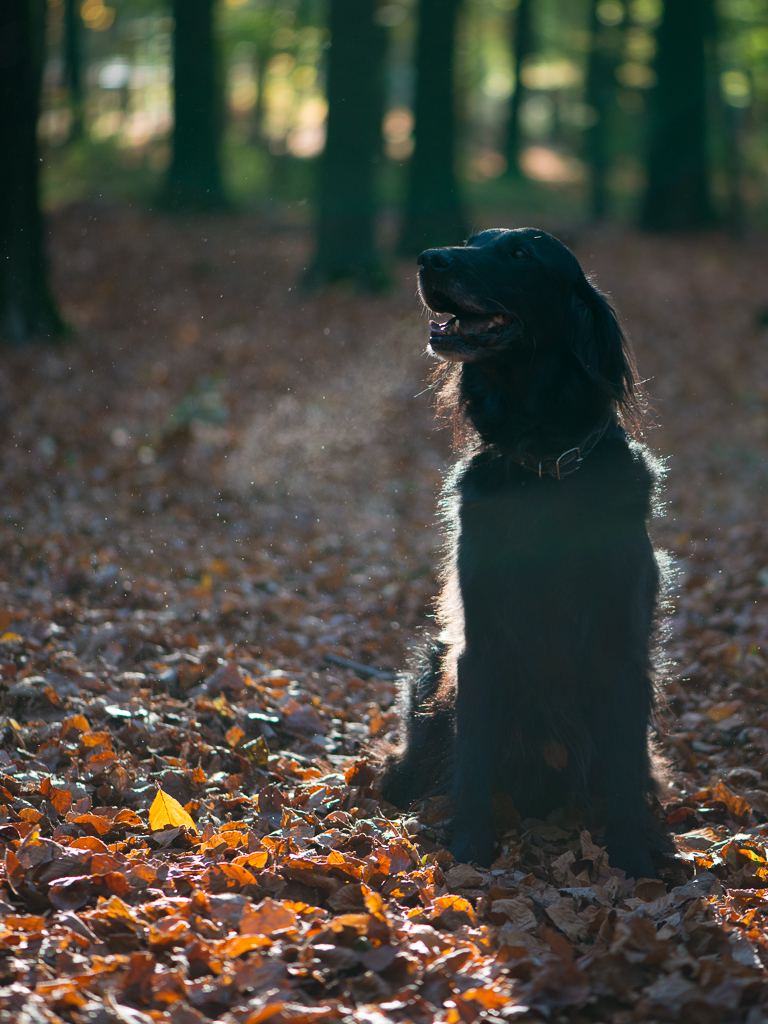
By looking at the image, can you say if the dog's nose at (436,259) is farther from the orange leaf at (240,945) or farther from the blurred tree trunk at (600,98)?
the blurred tree trunk at (600,98)

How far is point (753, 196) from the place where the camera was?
2453 centimetres

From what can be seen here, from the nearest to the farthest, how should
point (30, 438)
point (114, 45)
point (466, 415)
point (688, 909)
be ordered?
point (688, 909) → point (466, 415) → point (30, 438) → point (114, 45)

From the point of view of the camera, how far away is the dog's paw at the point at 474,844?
3.44 m

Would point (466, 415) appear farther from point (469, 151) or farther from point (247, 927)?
point (469, 151)

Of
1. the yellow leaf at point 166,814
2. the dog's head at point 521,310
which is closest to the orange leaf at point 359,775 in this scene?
the yellow leaf at point 166,814

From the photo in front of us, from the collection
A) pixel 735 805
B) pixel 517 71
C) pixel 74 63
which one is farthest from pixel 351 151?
pixel 74 63

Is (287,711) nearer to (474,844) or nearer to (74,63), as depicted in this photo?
(474,844)

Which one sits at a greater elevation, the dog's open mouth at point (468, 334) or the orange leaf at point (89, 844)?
the dog's open mouth at point (468, 334)

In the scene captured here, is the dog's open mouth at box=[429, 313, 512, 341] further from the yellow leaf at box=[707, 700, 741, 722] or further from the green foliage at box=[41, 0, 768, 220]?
the green foliage at box=[41, 0, 768, 220]

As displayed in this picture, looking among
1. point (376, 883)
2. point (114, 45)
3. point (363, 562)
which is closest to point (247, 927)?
point (376, 883)

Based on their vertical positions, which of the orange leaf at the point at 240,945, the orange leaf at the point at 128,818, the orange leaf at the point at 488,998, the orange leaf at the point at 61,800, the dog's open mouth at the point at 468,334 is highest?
the dog's open mouth at the point at 468,334

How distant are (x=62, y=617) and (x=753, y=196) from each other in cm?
2422

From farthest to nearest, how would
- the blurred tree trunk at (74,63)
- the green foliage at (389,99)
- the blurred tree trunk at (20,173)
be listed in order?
1. the blurred tree trunk at (74,63)
2. the green foliage at (389,99)
3. the blurred tree trunk at (20,173)

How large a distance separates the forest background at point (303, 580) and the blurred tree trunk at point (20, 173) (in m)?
0.03
